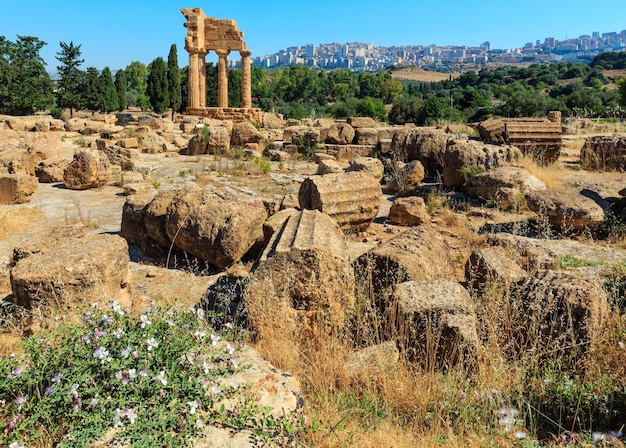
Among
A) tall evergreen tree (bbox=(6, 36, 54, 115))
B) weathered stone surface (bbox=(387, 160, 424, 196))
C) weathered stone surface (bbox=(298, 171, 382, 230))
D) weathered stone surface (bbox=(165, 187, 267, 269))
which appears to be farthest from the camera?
tall evergreen tree (bbox=(6, 36, 54, 115))

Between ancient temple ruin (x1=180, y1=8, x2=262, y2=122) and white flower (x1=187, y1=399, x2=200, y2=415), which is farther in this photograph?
ancient temple ruin (x1=180, y1=8, x2=262, y2=122)

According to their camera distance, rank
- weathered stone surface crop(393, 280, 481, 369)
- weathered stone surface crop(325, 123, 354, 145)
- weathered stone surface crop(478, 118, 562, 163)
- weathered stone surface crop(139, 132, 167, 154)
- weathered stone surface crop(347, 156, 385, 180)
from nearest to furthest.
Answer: weathered stone surface crop(393, 280, 481, 369), weathered stone surface crop(347, 156, 385, 180), weathered stone surface crop(478, 118, 562, 163), weathered stone surface crop(325, 123, 354, 145), weathered stone surface crop(139, 132, 167, 154)

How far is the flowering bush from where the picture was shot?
94.1 inches

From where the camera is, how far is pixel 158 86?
120ft

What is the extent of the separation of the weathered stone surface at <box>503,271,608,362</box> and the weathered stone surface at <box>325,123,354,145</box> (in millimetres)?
11339

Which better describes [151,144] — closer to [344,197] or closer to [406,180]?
[406,180]

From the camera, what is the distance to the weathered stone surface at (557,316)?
3.39m

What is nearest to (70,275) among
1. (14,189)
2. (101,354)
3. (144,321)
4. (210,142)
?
(144,321)

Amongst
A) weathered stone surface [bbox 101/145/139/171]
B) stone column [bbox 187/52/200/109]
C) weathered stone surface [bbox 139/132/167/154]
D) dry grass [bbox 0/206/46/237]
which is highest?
stone column [bbox 187/52/200/109]

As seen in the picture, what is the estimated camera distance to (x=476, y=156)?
9.73 metres

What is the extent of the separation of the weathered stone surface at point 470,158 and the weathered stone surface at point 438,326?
6.34 m

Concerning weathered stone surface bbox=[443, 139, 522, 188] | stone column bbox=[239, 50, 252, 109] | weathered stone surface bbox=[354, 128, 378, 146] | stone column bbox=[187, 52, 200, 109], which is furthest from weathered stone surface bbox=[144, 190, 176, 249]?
stone column bbox=[239, 50, 252, 109]

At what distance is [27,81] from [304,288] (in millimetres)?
36860

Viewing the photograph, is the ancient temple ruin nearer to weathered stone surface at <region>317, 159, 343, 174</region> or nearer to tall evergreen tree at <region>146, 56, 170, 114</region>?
weathered stone surface at <region>317, 159, 343, 174</region>
